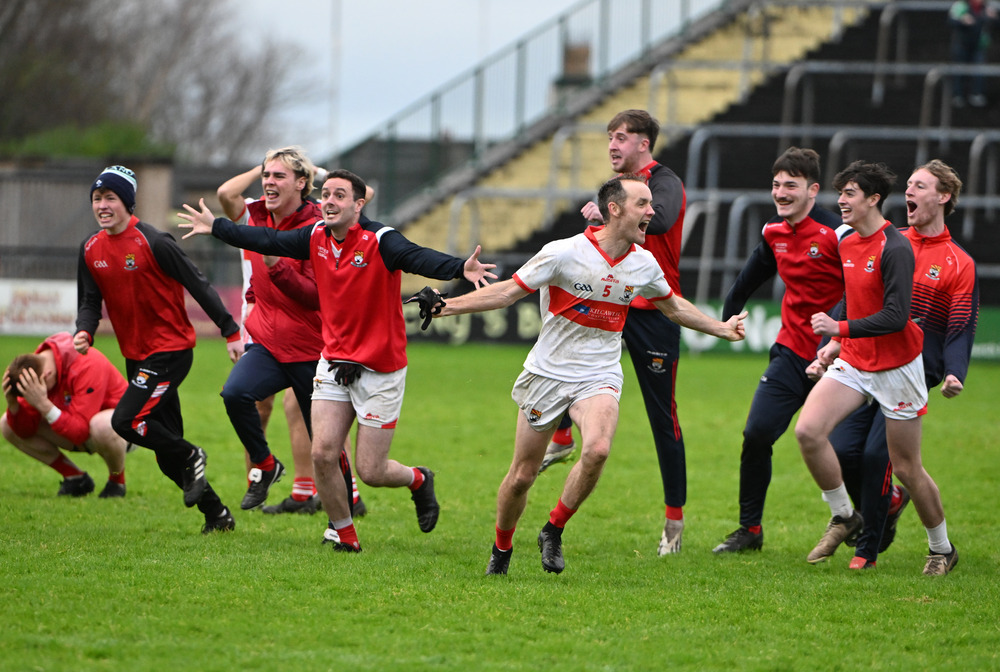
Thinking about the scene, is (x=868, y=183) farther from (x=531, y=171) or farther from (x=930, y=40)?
(x=930, y=40)

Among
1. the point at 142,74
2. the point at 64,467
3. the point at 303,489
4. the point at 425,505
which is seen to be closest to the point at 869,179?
the point at 425,505

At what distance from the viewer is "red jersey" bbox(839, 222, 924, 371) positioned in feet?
21.8

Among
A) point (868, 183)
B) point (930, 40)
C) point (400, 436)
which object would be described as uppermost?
point (930, 40)

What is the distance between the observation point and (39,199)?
98.0 feet

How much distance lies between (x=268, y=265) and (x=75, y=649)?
3457 mm

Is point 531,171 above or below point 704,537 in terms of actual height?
above

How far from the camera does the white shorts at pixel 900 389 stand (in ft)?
22.7

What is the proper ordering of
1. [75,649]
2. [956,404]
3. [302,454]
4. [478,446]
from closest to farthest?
[75,649]
[302,454]
[478,446]
[956,404]

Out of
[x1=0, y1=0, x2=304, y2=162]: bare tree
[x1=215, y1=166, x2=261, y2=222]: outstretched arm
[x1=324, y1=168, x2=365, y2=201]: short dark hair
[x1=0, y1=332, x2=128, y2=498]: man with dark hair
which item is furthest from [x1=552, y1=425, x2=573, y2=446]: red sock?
[x1=0, y1=0, x2=304, y2=162]: bare tree

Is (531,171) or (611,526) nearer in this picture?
(611,526)

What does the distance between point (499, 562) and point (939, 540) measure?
2.69 metres

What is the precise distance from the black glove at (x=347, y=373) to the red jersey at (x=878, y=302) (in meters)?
2.75

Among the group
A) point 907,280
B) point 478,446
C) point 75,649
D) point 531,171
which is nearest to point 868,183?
point 907,280

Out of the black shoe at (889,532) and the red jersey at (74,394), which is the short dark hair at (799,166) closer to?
the black shoe at (889,532)
